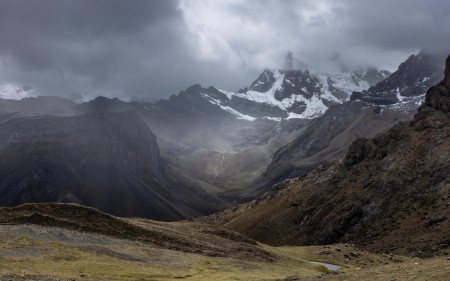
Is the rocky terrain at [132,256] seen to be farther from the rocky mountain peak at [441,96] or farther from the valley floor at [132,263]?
the rocky mountain peak at [441,96]

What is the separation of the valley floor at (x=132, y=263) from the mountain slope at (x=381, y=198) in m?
30.3

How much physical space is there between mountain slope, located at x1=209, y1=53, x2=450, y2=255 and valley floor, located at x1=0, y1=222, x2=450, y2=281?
3026 centimetres

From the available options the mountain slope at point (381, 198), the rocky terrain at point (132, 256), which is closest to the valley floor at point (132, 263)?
the rocky terrain at point (132, 256)

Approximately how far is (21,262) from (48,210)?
2305cm

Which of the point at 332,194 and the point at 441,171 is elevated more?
the point at 441,171

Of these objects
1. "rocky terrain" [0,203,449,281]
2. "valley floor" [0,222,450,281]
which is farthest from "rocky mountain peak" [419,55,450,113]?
"valley floor" [0,222,450,281]

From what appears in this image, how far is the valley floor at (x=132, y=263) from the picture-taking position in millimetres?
41719

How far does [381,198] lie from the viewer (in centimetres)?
12219

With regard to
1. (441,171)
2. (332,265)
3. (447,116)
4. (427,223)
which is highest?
(447,116)

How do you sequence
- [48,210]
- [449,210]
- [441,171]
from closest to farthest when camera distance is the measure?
1. [48,210]
2. [449,210]
3. [441,171]

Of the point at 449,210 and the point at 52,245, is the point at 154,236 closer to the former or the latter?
the point at 52,245

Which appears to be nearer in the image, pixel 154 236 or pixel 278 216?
pixel 154 236

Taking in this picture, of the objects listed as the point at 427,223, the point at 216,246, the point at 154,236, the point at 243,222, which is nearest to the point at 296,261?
the point at 216,246

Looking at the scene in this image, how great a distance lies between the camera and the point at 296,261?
7850cm
